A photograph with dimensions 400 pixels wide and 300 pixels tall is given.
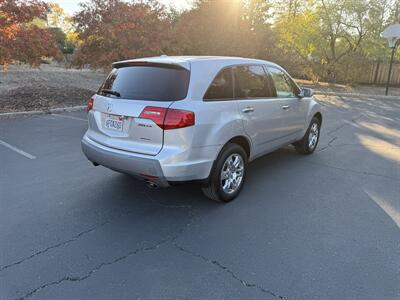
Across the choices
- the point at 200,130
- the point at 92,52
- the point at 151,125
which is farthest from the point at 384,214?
the point at 92,52

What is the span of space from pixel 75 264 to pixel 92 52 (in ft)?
33.9

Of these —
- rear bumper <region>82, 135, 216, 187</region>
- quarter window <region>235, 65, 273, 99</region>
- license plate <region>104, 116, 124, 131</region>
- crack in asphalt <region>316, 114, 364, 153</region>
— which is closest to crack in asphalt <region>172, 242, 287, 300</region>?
rear bumper <region>82, 135, 216, 187</region>

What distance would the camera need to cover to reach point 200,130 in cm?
326

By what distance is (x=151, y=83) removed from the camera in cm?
341

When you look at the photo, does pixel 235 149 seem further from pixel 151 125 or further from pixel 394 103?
pixel 394 103

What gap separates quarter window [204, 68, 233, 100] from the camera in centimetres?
346

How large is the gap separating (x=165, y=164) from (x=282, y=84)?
101 inches

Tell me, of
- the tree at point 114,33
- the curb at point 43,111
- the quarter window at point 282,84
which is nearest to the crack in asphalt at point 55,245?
the quarter window at point 282,84

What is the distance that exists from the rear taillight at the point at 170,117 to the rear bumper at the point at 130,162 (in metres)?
0.38

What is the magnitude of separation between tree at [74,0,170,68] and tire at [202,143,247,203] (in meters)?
8.37

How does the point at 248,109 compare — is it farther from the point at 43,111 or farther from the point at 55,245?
the point at 43,111

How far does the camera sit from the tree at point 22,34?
8.09 m

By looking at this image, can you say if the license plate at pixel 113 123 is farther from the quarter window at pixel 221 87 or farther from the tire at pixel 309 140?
the tire at pixel 309 140

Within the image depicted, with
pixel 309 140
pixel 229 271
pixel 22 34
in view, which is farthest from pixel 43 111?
pixel 229 271
